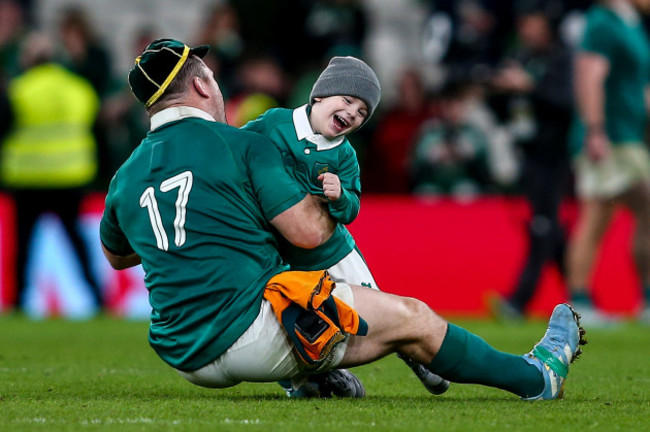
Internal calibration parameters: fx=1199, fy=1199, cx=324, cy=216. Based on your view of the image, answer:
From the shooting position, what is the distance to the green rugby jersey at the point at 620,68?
9.63 metres

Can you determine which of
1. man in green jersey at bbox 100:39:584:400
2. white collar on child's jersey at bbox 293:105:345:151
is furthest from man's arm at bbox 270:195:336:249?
white collar on child's jersey at bbox 293:105:345:151

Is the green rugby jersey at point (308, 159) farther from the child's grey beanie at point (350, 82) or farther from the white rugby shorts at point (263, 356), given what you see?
the white rugby shorts at point (263, 356)

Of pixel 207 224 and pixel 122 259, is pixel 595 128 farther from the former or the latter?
pixel 207 224

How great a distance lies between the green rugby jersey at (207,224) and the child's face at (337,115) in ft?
1.14

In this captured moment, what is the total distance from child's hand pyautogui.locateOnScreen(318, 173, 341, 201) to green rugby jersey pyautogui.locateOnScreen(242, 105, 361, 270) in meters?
0.30

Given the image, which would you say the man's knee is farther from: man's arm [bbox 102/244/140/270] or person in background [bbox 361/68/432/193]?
person in background [bbox 361/68/432/193]

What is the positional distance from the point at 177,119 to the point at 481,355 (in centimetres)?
153

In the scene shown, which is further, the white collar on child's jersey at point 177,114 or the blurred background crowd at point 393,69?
the blurred background crowd at point 393,69

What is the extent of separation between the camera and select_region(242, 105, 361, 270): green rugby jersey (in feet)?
16.2

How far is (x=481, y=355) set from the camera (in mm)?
4777

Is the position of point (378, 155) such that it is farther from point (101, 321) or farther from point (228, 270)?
point (228, 270)

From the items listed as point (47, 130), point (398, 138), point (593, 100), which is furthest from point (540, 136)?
point (47, 130)

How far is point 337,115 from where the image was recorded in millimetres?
4902

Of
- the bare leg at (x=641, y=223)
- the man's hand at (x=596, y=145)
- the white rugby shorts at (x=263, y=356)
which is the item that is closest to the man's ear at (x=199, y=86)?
the white rugby shorts at (x=263, y=356)
